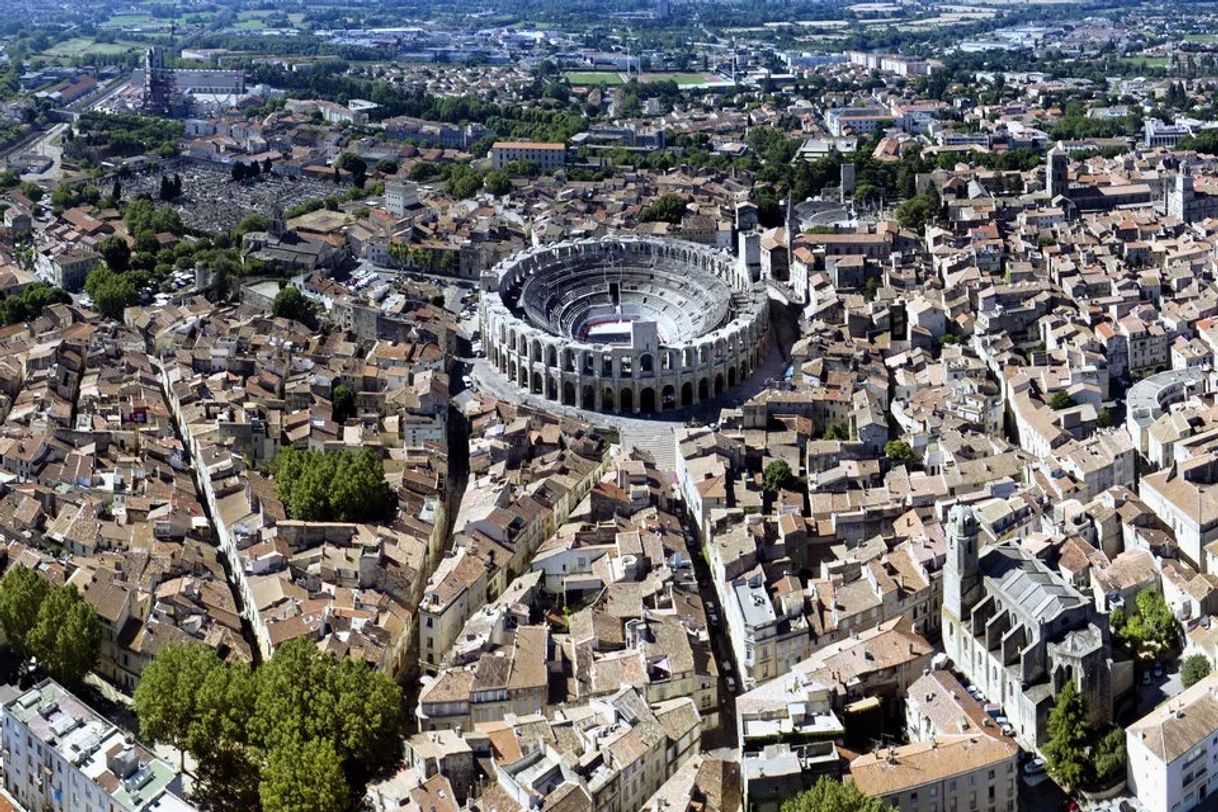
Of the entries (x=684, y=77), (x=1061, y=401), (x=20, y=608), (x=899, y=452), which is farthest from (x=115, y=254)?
(x=684, y=77)

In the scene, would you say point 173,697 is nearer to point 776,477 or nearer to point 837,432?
point 776,477

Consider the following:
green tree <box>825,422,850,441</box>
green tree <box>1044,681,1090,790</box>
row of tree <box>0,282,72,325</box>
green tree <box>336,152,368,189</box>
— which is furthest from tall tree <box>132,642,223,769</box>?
green tree <box>336,152,368,189</box>

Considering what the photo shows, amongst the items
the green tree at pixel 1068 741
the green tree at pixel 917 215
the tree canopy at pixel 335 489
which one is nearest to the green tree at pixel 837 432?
the tree canopy at pixel 335 489

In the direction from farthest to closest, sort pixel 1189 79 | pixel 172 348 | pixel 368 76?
pixel 368 76 < pixel 1189 79 < pixel 172 348

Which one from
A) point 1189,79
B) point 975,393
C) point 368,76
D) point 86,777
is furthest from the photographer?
point 368,76

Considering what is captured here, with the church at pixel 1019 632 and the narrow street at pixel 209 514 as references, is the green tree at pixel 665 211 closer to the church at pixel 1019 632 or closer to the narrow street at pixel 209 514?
the narrow street at pixel 209 514

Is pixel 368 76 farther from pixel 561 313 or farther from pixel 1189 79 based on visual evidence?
pixel 561 313

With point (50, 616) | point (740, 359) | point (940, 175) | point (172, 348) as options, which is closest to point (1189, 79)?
point (940, 175)
